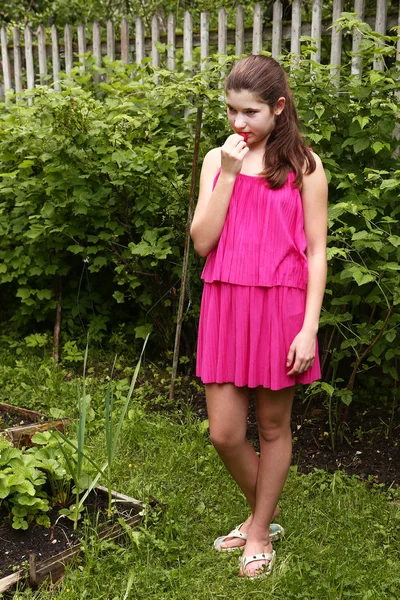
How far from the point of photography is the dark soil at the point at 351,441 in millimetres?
3445

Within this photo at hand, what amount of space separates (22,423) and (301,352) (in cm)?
208

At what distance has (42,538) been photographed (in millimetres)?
2615

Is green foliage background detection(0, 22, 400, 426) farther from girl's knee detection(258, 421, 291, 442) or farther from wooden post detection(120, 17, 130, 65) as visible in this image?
girl's knee detection(258, 421, 291, 442)

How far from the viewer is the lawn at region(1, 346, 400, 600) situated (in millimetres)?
2402

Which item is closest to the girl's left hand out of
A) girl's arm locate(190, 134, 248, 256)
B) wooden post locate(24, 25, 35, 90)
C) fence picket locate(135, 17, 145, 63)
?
girl's arm locate(190, 134, 248, 256)

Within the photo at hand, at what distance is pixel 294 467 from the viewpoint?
334 centimetres

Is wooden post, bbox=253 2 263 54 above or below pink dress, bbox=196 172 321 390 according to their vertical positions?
above

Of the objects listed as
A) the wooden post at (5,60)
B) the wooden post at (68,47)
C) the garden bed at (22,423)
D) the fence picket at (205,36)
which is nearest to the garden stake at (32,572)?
the garden bed at (22,423)

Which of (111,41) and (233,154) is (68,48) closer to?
(111,41)

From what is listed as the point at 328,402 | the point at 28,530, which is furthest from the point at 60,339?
the point at 28,530

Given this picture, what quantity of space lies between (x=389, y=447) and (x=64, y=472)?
1771mm

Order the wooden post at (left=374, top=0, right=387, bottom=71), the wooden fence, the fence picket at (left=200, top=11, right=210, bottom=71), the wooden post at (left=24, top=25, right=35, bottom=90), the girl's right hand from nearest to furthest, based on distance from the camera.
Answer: the girl's right hand, the wooden post at (left=374, top=0, right=387, bottom=71), the wooden fence, the fence picket at (left=200, top=11, right=210, bottom=71), the wooden post at (left=24, top=25, right=35, bottom=90)

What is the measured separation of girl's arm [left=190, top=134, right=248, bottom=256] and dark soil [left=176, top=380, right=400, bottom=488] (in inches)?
62.5

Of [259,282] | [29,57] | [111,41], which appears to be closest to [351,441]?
[259,282]
